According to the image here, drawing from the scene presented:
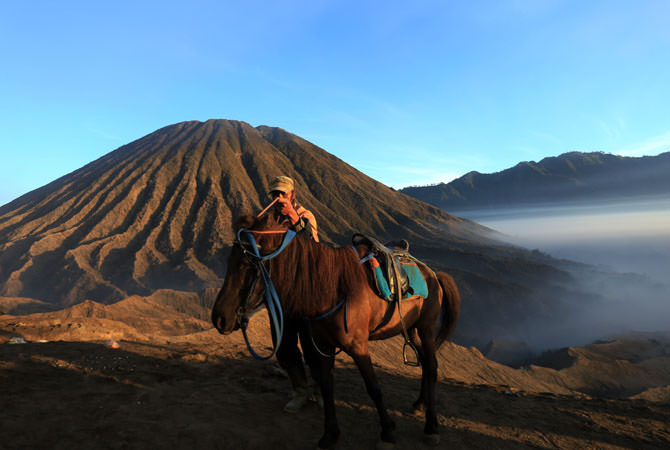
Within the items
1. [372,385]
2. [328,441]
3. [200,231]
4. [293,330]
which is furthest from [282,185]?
[200,231]

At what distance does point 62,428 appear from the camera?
2.68 m

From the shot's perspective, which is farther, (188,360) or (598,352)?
(598,352)

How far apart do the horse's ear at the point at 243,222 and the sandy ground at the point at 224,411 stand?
74.3 inches

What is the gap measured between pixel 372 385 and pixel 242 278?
1451 mm

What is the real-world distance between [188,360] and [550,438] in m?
4.99

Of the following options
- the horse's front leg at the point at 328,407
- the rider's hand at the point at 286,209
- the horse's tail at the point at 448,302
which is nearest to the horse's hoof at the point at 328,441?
the horse's front leg at the point at 328,407

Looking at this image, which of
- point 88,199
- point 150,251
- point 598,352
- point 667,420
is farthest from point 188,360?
point 88,199

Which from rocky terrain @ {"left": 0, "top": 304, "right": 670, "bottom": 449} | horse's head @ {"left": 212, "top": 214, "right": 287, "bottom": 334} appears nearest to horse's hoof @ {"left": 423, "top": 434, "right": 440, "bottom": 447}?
rocky terrain @ {"left": 0, "top": 304, "right": 670, "bottom": 449}

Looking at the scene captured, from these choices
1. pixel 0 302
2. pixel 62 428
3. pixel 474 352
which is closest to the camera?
pixel 62 428

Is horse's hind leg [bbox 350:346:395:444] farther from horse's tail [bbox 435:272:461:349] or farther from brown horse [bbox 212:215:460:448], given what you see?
horse's tail [bbox 435:272:461:349]

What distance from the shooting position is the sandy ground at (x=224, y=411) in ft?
9.02

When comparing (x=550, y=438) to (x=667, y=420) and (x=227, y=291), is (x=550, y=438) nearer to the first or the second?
(x=667, y=420)

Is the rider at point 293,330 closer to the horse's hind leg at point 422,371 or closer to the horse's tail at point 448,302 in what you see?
the horse's hind leg at point 422,371

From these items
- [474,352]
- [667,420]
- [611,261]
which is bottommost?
[611,261]
